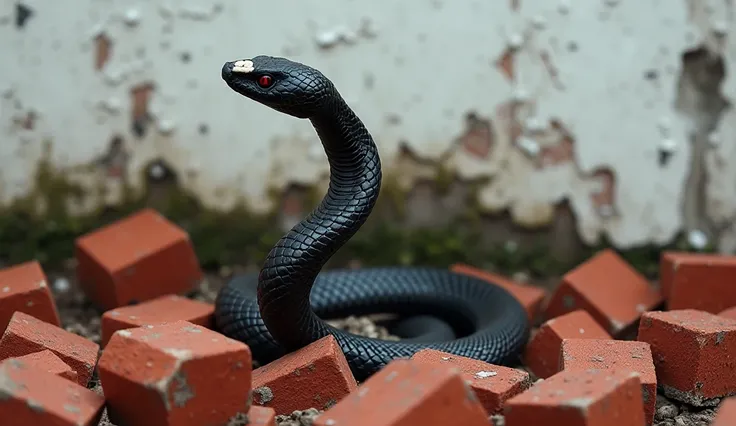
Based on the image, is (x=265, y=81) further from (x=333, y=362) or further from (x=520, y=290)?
(x=520, y=290)

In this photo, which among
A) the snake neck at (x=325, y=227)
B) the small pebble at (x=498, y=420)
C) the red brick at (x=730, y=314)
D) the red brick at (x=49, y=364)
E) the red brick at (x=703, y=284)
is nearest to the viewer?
the small pebble at (x=498, y=420)

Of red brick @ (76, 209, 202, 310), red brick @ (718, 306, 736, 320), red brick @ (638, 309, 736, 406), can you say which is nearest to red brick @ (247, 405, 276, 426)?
red brick @ (638, 309, 736, 406)

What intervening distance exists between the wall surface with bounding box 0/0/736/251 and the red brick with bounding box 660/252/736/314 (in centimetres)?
97

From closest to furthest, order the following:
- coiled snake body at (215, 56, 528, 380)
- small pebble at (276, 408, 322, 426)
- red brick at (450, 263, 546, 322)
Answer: small pebble at (276, 408, 322, 426), coiled snake body at (215, 56, 528, 380), red brick at (450, 263, 546, 322)

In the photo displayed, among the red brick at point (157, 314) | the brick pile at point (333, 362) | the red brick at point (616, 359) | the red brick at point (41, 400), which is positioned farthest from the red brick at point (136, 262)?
the red brick at point (616, 359)

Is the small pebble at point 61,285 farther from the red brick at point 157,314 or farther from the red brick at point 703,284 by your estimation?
the red brick at point 703,284

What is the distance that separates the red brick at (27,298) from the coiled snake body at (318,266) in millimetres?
638

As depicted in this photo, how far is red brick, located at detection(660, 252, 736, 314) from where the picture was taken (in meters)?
3.87

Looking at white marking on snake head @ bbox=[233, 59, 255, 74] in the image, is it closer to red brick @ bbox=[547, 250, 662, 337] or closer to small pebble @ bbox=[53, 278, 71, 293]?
red brick @ bbox=[547, 250, 662, 337]

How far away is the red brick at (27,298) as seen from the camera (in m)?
3.47

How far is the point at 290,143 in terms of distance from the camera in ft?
15.7

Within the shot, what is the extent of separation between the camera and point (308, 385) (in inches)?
→ 114

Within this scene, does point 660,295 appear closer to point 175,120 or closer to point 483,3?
point 483,3

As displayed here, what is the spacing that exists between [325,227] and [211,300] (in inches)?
58.8
